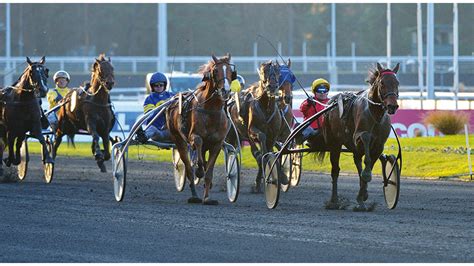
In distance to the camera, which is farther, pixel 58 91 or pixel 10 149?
pixel 58 91

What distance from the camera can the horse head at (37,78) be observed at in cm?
1747

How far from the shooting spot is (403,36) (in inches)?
2485

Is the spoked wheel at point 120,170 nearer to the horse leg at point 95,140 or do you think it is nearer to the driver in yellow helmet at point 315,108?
the driver in yellow helmet at point 315,108

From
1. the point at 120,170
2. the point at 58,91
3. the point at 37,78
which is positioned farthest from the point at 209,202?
the point at 58,91

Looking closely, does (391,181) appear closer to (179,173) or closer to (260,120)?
(260,120)

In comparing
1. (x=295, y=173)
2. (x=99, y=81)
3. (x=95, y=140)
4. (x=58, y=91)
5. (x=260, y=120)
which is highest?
(x=99, y=81)

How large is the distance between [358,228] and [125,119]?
62.3 feet

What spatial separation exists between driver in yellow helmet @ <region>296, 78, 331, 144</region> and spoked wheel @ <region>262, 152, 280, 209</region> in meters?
0.63

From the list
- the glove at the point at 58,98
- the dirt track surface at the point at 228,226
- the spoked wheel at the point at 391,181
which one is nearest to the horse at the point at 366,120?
the spoked wheel at the point at 391,181

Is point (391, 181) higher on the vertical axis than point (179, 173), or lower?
higher

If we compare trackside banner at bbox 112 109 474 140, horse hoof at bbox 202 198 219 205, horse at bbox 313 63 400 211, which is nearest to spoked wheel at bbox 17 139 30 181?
horse hoof at bbox 202 198 219 205

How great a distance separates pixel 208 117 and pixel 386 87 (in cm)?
229

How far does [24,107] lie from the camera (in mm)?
17734

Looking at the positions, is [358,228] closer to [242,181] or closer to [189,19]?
[242,181]
